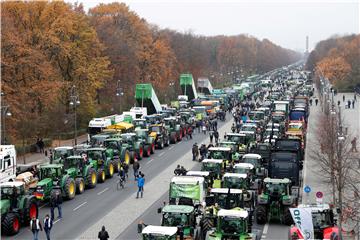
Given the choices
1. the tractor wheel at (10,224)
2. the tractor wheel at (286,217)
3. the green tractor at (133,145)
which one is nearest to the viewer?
the tractor wheel at (10,224)

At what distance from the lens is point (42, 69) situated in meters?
50.3

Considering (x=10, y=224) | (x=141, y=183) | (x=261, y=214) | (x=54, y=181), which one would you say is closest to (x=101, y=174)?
(x=141, y=183)

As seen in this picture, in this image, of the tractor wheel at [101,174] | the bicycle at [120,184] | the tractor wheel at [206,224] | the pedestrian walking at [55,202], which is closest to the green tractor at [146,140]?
the tractor wheel at [101,174]

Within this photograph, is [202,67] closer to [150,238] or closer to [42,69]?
[42,69]

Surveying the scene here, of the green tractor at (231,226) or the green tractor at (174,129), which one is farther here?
the green tractor at (174,129)

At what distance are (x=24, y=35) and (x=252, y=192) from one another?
3318 cm

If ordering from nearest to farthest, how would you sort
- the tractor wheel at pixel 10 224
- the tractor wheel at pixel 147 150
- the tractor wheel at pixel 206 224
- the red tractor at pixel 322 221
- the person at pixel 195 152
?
the red tractor at pixel 322 221 → the tractor wheel at pixel 206 224 → the tractor wheel at pixel 10 224 → the person at pixel 195 152 → the tractor wheel at pixel 147 150

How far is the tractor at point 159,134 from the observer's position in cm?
4969

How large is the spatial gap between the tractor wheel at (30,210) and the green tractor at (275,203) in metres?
9.83

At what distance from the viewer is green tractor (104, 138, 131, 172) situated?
128ft

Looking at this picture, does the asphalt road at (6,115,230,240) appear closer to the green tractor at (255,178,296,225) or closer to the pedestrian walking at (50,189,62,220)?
the pedestrian walking at (50,189,62,220)

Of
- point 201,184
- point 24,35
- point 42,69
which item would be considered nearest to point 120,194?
point 201,184

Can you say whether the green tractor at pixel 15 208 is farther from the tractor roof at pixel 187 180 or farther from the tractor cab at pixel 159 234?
the tractor cab at pixel 159 234

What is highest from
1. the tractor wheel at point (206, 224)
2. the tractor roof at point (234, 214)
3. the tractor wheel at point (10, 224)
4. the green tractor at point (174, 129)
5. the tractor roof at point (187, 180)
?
the green tractor at point (174, 129)
